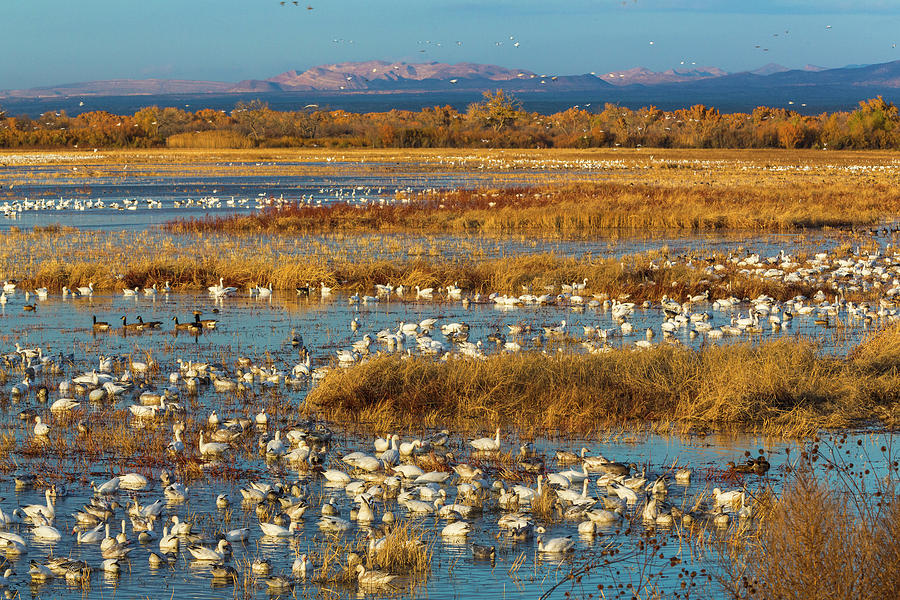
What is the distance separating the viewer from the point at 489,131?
89750 millimetres

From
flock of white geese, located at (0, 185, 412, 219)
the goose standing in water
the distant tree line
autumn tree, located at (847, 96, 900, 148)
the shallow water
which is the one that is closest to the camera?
the shallow water

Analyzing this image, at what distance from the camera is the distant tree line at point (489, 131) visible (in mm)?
77750

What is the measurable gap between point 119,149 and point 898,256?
220ft

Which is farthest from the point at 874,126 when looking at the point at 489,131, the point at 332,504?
the point at 332,504

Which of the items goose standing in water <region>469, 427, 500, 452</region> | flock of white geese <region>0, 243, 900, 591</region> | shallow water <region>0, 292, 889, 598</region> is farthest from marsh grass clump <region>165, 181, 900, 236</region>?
goose standing in water <region>469, 427, 500, 452</region>

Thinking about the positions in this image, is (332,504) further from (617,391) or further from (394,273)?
(394,273)

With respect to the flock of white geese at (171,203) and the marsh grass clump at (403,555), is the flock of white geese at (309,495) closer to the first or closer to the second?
the marsh grass clump at (403,555)

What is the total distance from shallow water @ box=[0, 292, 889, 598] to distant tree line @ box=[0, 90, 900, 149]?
211 feet

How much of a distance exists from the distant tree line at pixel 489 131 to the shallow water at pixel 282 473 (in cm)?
6417

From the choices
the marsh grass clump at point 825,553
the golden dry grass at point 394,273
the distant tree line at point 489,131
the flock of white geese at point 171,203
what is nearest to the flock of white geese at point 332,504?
the marsh grass clump at point 825,553

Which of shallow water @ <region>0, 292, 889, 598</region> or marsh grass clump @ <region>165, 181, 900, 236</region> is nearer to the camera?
shallow water @ <region>0, 292, 889, 598</region>

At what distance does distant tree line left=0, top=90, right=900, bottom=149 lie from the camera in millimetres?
77750

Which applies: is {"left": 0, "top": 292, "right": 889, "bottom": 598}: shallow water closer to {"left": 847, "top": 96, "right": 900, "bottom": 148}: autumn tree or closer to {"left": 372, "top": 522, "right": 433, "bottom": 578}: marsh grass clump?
{"left": 372, "top": 522, "right": 433, "bottom": 578}: marsh grass clump

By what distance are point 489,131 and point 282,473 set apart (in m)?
81.2
